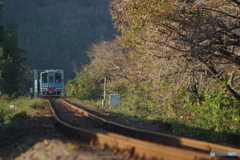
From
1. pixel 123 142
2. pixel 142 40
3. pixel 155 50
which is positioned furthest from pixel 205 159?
pixel 142 40

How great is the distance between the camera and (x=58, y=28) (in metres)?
144

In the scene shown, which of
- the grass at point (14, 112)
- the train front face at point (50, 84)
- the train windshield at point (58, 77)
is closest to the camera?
the grass at point (14, 112)

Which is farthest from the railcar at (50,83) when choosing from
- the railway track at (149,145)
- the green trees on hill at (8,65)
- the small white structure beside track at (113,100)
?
the railway track at (149,145)

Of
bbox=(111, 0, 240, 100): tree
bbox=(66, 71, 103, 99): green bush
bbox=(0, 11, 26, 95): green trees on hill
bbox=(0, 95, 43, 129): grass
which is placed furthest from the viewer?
bbox=(0, 11, 26, 95): green trees on hill

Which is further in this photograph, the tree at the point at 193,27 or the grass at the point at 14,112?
the grass at the point at 14,112

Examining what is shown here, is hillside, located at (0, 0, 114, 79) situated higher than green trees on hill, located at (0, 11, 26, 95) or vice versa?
hillside, located at (0, 0, 114, 79)

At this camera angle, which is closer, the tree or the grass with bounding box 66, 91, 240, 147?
the grass with bounding box 66, 91, 240, 147

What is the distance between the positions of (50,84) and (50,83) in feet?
0.34

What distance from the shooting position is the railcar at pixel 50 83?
105 ft

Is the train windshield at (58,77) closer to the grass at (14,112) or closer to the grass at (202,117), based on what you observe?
the grass at (14,112)

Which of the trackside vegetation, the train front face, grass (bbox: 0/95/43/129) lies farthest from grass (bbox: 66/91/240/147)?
the train front face

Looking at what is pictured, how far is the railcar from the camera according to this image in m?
31.9

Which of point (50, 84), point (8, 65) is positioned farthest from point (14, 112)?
point (8, 65)

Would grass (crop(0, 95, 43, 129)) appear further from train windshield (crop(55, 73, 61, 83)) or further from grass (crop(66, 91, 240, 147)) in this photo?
train windshield (crop(55, 73, 61, 83))
